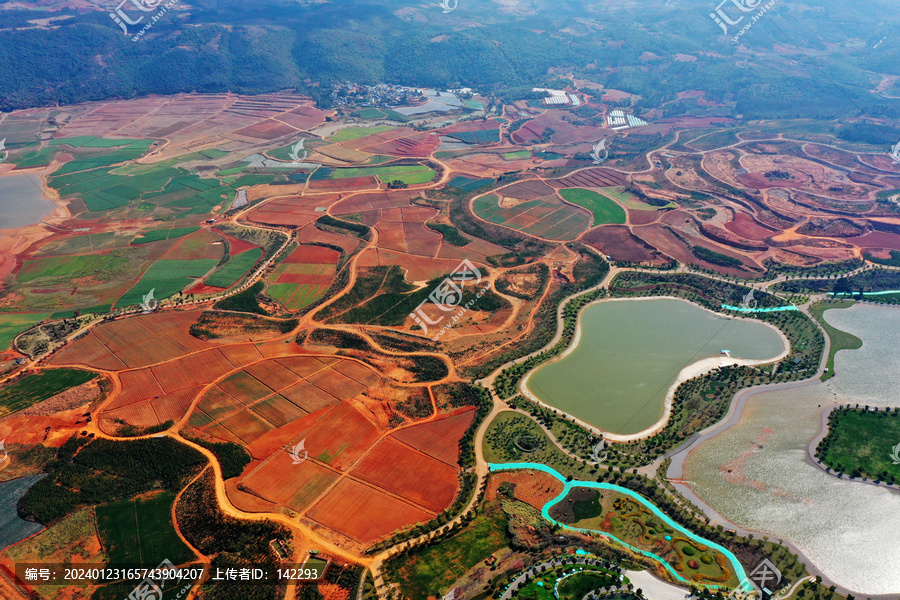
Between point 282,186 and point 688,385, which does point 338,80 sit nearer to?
point 282,186

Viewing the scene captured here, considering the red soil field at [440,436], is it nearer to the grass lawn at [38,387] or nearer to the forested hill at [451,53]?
the grass lawn at [38,387]

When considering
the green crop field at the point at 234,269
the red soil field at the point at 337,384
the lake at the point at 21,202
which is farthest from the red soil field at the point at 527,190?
the lake at the point at 21,202

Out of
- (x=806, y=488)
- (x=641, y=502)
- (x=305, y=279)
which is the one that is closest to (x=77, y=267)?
(x=305, y=279)

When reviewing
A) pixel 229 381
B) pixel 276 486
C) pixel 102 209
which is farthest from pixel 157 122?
pixel 276 486

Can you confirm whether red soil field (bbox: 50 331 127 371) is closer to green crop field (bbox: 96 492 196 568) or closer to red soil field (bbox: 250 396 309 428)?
red soil field (bbox: 250 396 309 428)

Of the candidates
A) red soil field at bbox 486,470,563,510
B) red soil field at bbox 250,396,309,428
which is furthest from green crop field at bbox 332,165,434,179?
red soil field at bbox 486,470,563,510
